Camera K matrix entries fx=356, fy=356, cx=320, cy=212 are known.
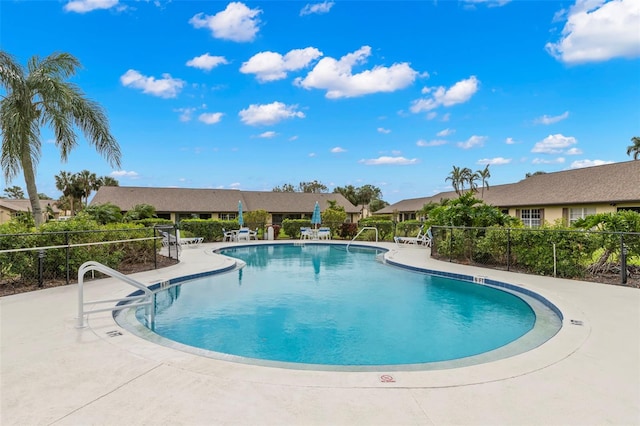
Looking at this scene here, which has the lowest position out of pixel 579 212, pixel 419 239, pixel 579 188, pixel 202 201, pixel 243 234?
pixel 419 239

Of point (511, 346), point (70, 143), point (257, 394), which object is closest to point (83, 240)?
point (70, 143)

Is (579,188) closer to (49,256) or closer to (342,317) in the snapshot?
(342,317)

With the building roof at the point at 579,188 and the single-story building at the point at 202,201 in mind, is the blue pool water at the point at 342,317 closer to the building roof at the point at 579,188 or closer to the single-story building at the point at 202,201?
the building roof at the point at 579,188

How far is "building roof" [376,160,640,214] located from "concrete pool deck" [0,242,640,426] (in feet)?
62.2

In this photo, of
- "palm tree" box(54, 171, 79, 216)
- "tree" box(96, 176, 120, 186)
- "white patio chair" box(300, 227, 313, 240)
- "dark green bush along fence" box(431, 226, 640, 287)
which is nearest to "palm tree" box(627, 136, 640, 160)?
"white patio chair" box(300, 227, 313, 240)

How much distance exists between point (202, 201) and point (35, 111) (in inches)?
1042

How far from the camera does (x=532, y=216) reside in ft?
86.7

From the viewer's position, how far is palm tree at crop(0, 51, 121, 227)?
32.8 ft

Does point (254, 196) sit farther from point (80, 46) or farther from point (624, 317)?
point (624, 317)

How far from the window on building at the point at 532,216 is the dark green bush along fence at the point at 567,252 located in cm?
1760

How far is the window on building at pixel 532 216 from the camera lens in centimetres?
2556

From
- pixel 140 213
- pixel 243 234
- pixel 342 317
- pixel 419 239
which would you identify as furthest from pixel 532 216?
pixel 140 213

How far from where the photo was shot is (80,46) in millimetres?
14523

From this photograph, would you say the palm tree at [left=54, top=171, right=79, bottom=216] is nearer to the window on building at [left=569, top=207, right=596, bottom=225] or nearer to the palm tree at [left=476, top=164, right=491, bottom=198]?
the palm tree at [left=476, top=164, right=491, bottom=198]
